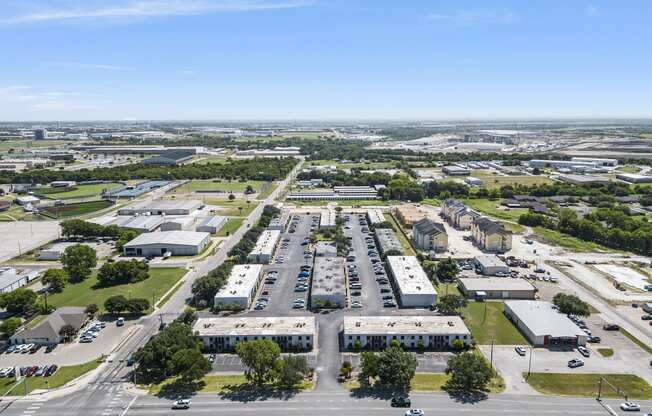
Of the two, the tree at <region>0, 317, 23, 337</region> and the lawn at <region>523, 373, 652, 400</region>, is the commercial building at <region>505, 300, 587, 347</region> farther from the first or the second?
the tree at <region>0, 317, 23, 337</region>

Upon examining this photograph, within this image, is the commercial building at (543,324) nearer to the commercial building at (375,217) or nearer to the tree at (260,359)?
the tree at (260,359)

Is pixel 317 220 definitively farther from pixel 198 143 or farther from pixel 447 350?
pixel 198 143

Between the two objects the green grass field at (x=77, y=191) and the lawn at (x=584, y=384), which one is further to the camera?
the green grass field at (x=77, y=191)

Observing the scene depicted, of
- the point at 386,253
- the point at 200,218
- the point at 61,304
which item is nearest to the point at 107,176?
the point at 200,218

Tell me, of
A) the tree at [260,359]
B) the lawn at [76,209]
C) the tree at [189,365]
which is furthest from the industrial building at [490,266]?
the lawn at [76,209]

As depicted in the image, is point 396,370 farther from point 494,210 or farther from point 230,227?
point 494,210
